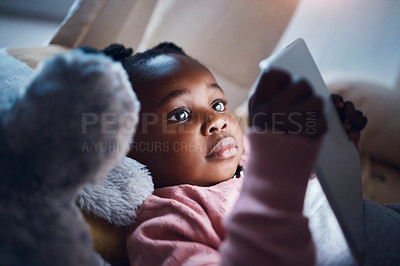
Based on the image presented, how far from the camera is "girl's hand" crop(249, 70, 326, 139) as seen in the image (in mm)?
405

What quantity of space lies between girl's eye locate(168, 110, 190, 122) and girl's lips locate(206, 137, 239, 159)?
94 millimetres

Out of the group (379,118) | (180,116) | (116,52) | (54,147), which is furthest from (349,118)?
(379,118)

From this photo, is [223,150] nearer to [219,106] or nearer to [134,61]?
[219,106]

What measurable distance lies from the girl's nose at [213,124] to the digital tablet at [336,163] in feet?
0.78

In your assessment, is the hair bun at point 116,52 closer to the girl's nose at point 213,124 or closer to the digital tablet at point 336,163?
the girl's nose at point 213,124

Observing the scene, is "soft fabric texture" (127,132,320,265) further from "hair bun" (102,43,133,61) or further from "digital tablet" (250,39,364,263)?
"hair bun" (102,43,133,61)

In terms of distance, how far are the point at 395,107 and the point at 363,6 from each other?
2.03ft

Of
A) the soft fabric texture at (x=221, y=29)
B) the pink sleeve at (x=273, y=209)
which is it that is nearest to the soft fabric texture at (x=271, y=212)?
the pink sleeve at (x=273, y=209)

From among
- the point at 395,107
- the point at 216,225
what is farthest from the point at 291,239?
the point at 395,107

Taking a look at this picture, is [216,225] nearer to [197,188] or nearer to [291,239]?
[197,188]

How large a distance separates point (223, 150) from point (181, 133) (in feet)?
0.33

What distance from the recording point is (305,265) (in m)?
0.41

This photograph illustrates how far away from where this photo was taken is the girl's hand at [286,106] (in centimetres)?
41

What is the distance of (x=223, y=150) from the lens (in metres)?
0.70
